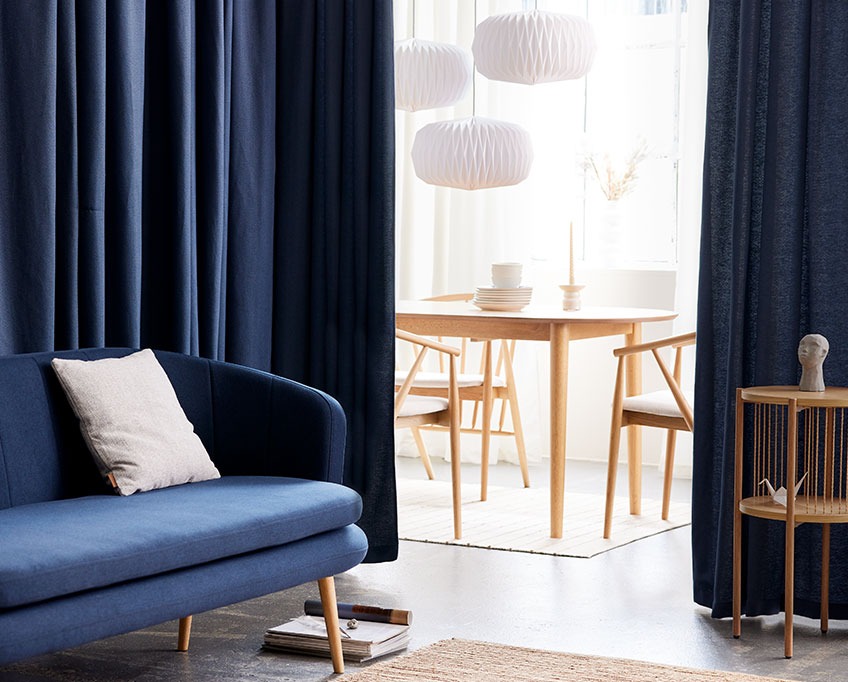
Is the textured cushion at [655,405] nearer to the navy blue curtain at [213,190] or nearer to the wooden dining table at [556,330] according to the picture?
the wooden dining table at [556,330]

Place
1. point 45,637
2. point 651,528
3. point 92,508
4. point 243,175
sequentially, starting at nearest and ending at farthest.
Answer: point 45,637
point 92,508
point 243,175
point 651,528

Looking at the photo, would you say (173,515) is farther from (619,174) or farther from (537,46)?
(619,174)

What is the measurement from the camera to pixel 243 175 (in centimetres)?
407

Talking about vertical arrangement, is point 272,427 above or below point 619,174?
below

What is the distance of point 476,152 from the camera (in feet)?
17.3

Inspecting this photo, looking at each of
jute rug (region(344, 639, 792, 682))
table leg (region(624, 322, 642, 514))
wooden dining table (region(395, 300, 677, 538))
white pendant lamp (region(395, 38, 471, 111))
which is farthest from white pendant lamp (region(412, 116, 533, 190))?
jute rug (region(344, 639, 792, 682))

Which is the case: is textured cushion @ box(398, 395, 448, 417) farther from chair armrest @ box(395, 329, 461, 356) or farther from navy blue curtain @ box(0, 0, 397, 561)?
navy blue curtain @ box(0, 0, 397, 561)

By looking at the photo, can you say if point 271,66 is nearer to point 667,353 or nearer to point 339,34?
point 339,34

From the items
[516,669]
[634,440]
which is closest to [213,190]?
[516,669]

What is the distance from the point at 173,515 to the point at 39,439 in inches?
19.0

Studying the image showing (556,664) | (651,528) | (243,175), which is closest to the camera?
(556,664)

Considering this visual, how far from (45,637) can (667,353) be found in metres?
4.24

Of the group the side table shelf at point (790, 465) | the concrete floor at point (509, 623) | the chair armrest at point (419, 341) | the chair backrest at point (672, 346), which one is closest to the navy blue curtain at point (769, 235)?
the side table shelf at point (790, 465)

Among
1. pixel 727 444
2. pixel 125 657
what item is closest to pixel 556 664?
pixel 727 444
